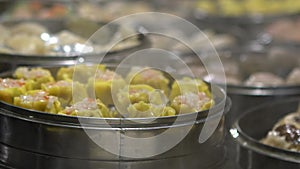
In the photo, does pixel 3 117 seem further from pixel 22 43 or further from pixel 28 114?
pixel 22 43

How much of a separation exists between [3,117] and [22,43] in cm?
106

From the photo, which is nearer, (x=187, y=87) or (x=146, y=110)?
(x=146, y=110)

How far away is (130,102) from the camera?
6.14 ft

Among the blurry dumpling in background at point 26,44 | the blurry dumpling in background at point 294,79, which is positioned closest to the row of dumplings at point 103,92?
the blurry dumpling in background at point 26,44

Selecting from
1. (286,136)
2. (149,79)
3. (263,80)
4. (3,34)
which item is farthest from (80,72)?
(263,80)

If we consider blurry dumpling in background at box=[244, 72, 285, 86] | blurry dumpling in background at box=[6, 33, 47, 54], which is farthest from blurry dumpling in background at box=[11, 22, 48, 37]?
blurry dumpling in background at box=[244, 72, 285, 86]

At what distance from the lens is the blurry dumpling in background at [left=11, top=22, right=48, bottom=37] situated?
121 inches

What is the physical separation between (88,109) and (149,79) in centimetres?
38

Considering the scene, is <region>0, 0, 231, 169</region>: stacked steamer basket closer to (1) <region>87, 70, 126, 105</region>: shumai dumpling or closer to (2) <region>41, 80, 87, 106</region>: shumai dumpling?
(2) <region>41, 80, 87, 106</region>: shumai dumpling

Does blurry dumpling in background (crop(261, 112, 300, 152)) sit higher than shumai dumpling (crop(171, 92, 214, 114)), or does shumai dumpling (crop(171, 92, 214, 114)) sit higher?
shumai dumpling (crop(171, 92, 214, 114))

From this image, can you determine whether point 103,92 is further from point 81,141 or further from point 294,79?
point 294,79

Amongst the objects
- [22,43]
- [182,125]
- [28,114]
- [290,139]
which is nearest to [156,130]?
[182,125]

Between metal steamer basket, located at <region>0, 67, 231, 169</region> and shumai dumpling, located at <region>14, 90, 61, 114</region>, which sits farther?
shumai dumpling, located at <region>14, 90, 61, 114</region>

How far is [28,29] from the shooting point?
10.2 ft
